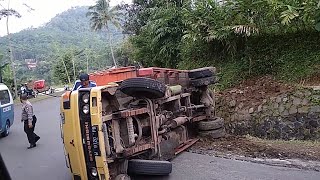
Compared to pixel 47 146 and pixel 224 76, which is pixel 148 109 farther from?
pixel 224 76

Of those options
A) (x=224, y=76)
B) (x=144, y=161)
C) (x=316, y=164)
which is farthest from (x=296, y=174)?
(x=224, y=76)

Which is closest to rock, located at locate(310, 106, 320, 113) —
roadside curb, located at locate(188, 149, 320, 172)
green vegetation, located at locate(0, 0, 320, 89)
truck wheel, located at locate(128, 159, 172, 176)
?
green vegetation, located at locate(0, 0, 320, 89)

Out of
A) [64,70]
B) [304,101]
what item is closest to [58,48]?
[64,70]

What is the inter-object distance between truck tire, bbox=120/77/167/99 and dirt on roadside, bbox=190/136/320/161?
1749mm

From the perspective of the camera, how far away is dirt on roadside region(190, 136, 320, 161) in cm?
648

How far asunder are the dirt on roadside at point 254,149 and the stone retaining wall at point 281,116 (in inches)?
100

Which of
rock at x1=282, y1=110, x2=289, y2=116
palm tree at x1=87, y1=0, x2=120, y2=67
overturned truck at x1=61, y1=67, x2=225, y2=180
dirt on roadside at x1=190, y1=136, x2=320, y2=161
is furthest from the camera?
palm tree at x1=87, y1=0, x2=120, y2=67

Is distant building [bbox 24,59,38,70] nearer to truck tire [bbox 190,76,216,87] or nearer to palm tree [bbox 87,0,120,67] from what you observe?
palm tree [bbox 87,0,120,67]

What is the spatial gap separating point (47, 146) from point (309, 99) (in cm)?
679

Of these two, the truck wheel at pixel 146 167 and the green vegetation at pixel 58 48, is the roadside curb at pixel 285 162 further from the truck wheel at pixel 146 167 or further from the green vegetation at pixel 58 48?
the green vegetation at pixel 58 48

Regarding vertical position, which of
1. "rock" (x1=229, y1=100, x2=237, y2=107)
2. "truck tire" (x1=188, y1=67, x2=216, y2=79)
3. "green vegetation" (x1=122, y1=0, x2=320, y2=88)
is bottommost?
"rock" (x1=229, y1=100, x2=237, y2=107)

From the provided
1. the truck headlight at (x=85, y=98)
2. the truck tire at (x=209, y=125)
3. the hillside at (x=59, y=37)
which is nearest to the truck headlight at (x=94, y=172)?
the truck headlight at (x=85, y=98)

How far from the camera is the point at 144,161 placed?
5523 mm

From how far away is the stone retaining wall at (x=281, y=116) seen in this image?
380 inches
